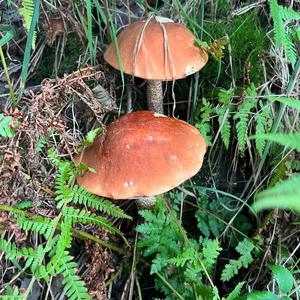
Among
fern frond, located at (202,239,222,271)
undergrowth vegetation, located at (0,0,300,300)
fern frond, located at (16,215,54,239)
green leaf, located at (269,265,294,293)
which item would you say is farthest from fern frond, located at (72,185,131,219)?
green leaf, located at (269,265,294,293)

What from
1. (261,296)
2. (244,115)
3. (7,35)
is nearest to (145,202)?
(244,115)

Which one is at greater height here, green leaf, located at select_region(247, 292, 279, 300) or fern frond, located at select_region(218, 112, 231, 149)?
fern frond, located at select_region(218, 112, 231, 149)

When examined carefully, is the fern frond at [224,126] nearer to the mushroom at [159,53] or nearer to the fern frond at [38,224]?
the mushroom at [159,53]

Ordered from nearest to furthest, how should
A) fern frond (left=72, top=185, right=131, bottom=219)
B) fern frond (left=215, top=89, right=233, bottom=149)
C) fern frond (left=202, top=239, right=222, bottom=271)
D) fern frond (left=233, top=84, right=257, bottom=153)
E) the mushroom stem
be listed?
1. fern frond (left=72, top=185, right=131, bottom=219)
2. fern frond (left=202, top=239, right=222, bottom=271)
3. fern frond (left=233, top=84, right=257, bottom=153)
4. fern frond (left=215, top=89, right=233, bottom=149)
5. the mushroom stem

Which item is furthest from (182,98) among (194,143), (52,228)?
(52,228)

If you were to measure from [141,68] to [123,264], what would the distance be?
1.28 metres

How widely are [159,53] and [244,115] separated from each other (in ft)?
2.17

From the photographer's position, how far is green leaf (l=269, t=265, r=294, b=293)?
2111 mm

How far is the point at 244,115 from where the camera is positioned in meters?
2.57

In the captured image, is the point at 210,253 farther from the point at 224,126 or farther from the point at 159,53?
the point at 159,53

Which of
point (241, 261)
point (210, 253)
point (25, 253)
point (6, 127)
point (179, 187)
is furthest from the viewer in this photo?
point (179, 187)

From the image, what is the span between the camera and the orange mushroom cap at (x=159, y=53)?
2428mm

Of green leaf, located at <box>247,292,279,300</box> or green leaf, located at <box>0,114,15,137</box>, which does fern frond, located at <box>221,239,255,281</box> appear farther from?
green leaf, located at <box>0,114,15,137</box>

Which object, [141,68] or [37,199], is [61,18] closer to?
[141,68]
